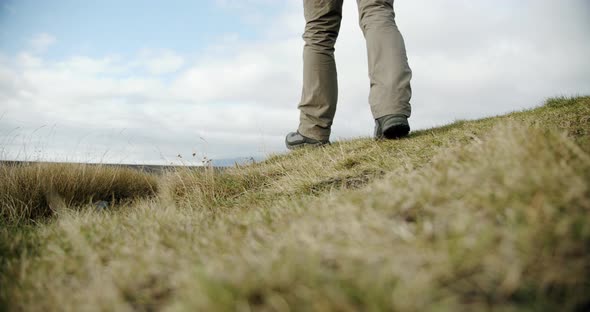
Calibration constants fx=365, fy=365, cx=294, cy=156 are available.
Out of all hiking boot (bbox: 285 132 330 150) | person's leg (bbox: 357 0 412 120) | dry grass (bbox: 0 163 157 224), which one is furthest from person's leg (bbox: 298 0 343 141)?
dry grass (bbox: 0 163 157 224)

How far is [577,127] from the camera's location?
2211mm

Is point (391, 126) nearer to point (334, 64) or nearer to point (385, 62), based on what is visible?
point (385, 62)

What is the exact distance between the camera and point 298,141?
12.6 feet

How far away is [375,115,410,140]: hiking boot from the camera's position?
281 cm

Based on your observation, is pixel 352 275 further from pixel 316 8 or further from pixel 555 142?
pixel 316 8

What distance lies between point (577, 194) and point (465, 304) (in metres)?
0.40

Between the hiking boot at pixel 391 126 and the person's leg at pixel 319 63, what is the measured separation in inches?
27.3

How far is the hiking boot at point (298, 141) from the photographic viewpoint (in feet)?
12.4

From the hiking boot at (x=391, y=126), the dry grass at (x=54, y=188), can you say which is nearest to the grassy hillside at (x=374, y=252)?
the hiking boot at (x=391, y=126)

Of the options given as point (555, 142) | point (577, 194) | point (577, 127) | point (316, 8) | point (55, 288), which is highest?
point (316, 8)

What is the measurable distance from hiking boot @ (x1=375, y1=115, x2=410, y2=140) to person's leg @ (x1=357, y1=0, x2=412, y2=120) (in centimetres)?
3

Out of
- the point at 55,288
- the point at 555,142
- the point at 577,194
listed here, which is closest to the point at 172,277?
the point at 55,288

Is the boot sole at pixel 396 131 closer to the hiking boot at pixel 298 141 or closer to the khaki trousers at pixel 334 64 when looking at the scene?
the khaki trousers at pixel 334 64

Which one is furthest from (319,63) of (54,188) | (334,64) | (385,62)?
(54,188)
